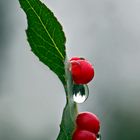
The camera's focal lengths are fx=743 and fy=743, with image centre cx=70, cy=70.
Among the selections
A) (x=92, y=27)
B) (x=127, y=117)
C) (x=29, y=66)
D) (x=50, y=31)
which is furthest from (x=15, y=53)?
(x=50, y=31)

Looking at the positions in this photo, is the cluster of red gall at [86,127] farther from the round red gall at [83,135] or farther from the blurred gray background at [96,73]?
the blurred gray background at [96,73]

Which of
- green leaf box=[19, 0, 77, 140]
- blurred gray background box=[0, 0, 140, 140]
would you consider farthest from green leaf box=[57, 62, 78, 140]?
blurred gray background box=[0, 0, 140, 140]

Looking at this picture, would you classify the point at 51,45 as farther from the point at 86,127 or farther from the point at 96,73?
the point at 96,73

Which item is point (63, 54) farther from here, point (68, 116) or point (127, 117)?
point (127, 117)

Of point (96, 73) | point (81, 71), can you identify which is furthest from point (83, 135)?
point (96, 73)

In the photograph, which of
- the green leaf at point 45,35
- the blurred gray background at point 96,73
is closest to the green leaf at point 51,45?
the green leaf at point 45,35
